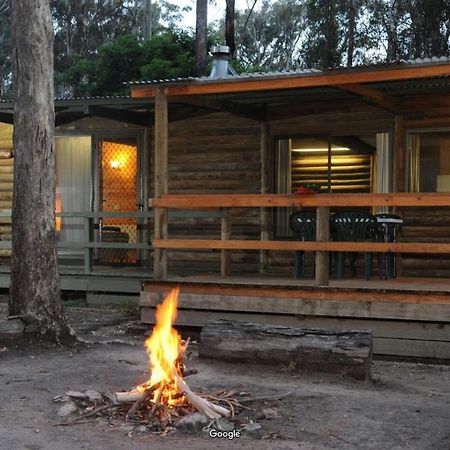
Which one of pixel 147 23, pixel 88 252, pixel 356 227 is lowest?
pixel 88 252

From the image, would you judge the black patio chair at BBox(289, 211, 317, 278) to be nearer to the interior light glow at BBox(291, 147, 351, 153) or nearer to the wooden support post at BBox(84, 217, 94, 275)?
the interior light glow at BBox(291, 147, 351, 153)

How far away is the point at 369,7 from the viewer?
98.1ft

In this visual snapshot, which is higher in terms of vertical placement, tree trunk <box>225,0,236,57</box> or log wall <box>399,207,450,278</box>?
tree trunk <box>225,0,236,57</box>

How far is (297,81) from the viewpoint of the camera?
A: 29.3ft

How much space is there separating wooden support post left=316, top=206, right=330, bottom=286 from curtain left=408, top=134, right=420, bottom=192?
288 centimetres

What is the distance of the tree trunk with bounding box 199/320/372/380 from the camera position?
6.85 meters

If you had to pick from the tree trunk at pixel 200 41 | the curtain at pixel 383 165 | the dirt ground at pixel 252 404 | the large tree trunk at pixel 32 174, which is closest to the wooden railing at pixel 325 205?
the dirt ground at pixel 252 404

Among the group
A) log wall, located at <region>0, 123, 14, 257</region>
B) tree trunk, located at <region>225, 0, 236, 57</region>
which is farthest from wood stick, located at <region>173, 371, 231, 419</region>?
tree trunk, located at <region>225, 0, 236, 57</region>

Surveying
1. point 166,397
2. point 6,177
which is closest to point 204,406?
point 166,397

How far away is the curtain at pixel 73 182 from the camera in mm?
13625

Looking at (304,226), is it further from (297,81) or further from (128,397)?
(128,397)

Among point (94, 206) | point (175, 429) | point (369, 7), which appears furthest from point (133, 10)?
point (175, 429)

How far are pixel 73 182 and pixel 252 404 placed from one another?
8794 millimetres

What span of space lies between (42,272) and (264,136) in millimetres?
4998
